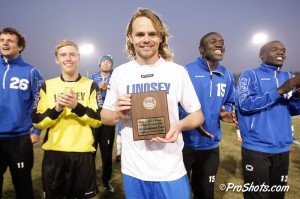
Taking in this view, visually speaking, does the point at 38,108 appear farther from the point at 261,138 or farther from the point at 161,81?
the point at 261,138

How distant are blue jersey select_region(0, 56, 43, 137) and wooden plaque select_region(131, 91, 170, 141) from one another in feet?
6.87

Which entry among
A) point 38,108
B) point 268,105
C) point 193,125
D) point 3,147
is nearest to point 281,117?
point 268,105

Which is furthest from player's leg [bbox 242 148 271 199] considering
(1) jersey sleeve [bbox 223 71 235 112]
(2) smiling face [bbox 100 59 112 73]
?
(2) smiling face [bbox 100 59 112 73]

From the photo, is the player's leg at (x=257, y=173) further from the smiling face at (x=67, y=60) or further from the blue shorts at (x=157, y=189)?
the smiling face at (x=67, y=60)

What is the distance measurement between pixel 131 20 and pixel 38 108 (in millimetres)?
1647

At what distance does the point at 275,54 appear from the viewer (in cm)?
391

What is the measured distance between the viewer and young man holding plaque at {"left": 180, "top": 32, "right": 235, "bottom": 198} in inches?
152

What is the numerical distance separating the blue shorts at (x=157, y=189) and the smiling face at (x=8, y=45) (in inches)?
105

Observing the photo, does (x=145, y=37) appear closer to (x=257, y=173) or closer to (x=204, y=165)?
(x=204, y=165)

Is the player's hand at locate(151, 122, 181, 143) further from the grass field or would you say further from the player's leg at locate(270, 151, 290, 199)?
the grass field

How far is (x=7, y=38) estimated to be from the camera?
3.99m

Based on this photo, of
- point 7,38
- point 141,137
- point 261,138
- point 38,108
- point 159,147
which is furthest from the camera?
point 7,38

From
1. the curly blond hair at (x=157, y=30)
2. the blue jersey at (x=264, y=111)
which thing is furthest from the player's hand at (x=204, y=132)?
the curly blond hair at (x=157, y=30)

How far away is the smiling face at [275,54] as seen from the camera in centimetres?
391
